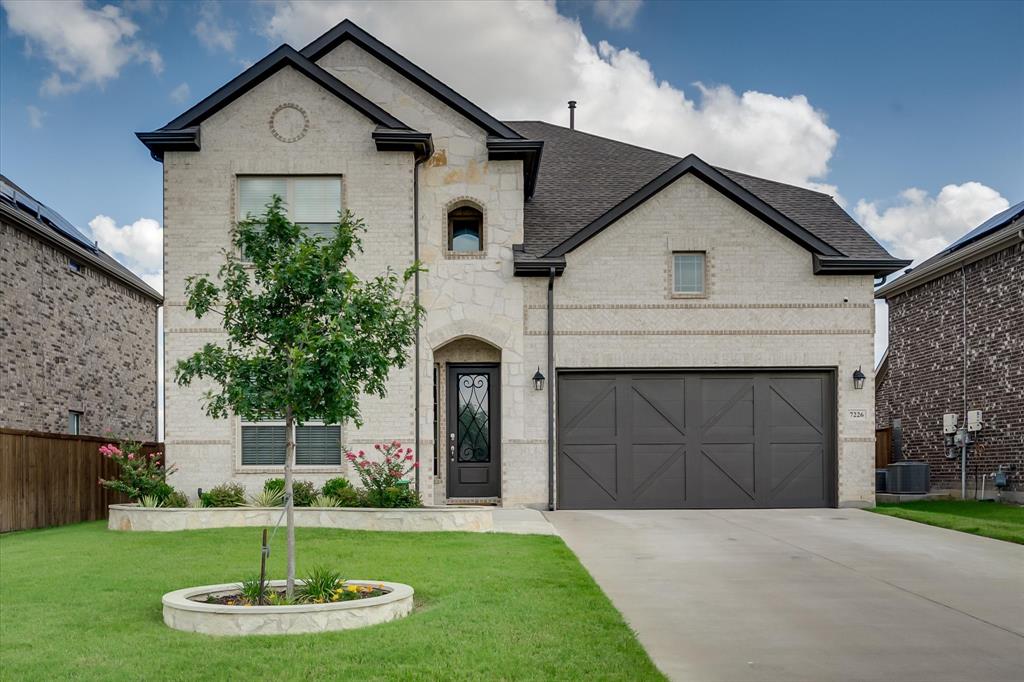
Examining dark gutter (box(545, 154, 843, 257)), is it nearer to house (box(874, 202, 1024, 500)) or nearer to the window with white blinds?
house (box(874, 202, 1024, 500))

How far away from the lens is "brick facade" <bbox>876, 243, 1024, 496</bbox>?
1973 cm

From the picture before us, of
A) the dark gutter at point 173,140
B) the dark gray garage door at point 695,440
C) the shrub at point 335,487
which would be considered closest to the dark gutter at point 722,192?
the dark gray garage door at point 695,440

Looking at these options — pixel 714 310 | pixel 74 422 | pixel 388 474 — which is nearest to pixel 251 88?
pixel 388 474

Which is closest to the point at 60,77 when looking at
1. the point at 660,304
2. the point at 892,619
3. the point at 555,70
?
the point at 555,70

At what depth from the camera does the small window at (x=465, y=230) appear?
60.8 ft

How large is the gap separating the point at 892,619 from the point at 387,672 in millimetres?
4559

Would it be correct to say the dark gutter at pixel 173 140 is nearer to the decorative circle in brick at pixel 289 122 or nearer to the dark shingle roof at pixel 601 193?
the decorative circle in brick at pixel 289 122

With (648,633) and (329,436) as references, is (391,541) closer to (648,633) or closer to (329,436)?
(329,436)

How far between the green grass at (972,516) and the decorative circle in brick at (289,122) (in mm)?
12207

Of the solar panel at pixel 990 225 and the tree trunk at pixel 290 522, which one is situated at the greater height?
the solar panel at pixel 990 225

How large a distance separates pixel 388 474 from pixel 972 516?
10.1m

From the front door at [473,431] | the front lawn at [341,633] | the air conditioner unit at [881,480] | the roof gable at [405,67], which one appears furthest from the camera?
the air conditioner unit at [881,480]

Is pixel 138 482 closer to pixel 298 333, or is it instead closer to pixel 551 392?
pixel 551 392

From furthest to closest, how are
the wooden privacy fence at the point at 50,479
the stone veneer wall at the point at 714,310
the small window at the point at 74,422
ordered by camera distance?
the small window at the point at 74,422 → the stone veneer wall at the point at 714,310 → the wooden privacy fence at the point at 50,479
